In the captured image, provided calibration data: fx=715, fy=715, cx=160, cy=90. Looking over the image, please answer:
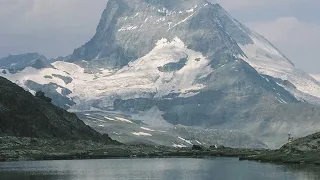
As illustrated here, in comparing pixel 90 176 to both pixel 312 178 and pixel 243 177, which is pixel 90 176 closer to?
pixel 243 177

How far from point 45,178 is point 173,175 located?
33.3 metres

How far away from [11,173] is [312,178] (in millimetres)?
76193

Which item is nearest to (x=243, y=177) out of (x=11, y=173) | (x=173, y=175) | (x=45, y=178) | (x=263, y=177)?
(x=263, y=177)

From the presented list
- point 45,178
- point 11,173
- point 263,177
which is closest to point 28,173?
point 11,173

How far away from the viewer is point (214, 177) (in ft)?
564

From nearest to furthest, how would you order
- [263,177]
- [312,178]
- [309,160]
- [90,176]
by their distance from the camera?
[312,178] → [263,177] → [90,176] → [309,160]

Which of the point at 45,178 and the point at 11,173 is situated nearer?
the point at 45,178

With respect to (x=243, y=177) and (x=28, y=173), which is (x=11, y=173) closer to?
(x=28, y=173)

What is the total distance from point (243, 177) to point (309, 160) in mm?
36021

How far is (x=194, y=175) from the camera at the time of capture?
180625mm

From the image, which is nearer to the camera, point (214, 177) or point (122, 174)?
point (214, 177)

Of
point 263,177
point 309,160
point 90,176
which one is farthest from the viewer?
point 309,160

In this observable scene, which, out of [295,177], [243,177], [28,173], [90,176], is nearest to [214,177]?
[243,177]

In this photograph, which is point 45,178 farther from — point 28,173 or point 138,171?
point 138,171
